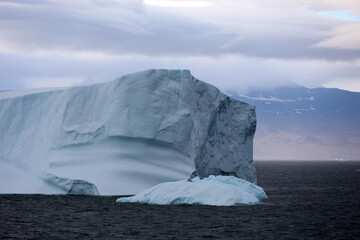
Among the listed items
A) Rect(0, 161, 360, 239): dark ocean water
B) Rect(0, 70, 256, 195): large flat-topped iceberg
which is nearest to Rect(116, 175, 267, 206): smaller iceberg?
Rect(0, 161, 360, 239): dark ocean water

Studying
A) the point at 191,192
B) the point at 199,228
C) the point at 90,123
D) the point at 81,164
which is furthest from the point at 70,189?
the point at 199,228

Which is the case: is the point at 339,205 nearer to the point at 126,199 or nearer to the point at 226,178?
the point at 226,178

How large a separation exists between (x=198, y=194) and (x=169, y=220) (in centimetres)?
305

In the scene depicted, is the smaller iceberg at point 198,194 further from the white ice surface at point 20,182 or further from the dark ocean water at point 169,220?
the white ice surface at point 20,182

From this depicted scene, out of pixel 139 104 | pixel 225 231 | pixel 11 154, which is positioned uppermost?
pixel 139 104

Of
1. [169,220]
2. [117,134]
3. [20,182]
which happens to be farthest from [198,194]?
[20,182]

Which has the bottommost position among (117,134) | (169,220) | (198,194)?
(169,220)

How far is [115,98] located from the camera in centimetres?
1975

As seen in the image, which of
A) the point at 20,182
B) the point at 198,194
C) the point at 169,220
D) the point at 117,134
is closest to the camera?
→ the point at 169,220

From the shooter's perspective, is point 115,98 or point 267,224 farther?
point 115,98

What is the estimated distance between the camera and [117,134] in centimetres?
1891

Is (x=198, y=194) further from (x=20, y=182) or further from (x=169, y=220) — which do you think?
(x=20, y=182)

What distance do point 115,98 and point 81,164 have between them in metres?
2.59

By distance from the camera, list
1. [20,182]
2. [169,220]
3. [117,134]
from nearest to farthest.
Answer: [169,220] → [117,134] → [20,182]
